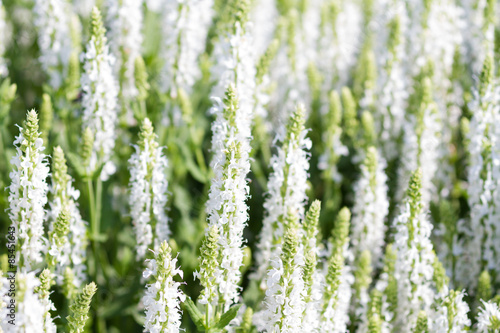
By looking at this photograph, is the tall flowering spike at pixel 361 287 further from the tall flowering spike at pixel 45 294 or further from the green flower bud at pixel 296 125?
the tall flowering spike at pixel 45 294

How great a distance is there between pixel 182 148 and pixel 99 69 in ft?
2.83

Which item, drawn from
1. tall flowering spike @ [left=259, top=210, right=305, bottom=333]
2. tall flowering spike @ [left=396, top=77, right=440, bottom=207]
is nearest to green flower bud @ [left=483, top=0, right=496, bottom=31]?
tall flowering spike @ [left=396, top=77, right=440, bottom=207]

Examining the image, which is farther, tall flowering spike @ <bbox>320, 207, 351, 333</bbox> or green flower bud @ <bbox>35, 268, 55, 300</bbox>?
tall flowering spike @ <bbox>320, 207, 351, 333</bbox>

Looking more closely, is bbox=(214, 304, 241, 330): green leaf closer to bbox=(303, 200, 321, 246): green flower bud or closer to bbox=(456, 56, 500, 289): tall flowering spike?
bbox=(303, 200, 321, 246): green flower bud

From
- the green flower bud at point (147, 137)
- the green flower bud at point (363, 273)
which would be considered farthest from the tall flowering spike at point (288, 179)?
the green flower bud at point (147, 137)

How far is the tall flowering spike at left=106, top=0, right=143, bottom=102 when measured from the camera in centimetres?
452

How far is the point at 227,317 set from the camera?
3.20 metres

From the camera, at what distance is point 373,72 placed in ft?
16.4

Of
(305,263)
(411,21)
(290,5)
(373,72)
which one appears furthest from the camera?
(290,5)

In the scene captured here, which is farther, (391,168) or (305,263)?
(391,168)

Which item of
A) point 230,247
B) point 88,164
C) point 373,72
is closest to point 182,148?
point 88,164

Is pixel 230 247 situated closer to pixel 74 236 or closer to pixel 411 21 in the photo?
pixel 74 236

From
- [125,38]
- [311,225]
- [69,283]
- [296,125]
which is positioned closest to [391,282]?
[311,225]

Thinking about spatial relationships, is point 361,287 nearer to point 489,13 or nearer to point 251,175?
point 251,175
